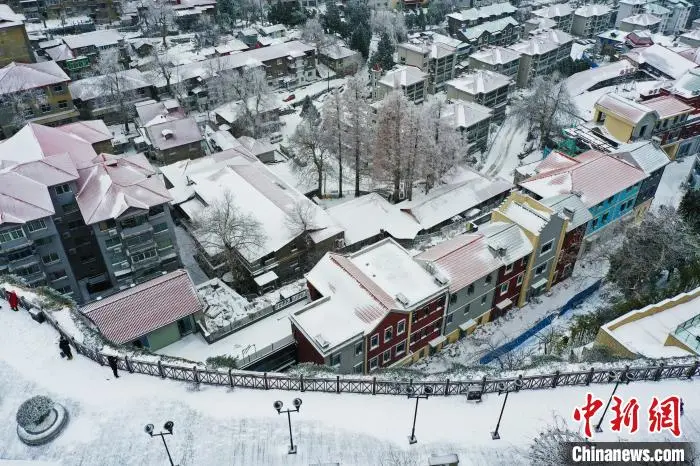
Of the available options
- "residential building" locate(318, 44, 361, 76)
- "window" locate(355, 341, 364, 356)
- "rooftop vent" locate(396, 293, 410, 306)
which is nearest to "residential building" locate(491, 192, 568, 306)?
"rooftop vent" locate(396, 293, 410, 306)

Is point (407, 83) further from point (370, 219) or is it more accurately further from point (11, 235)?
point (11, 235)

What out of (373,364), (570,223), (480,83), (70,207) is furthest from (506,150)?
(70,207)

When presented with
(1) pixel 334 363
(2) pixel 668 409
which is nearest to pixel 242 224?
(1) pixel 334 363

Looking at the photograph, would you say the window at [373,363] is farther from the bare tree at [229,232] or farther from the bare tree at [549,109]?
the bare tree at [549,109]

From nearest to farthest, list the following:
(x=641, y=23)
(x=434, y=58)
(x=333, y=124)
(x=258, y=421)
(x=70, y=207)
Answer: (x=258, y=421)
(x=70, y=207)
(x=333, y=124)
(x=434, y=58)
(x=641, y=23)

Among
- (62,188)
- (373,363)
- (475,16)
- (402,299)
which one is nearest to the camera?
(402,299)
